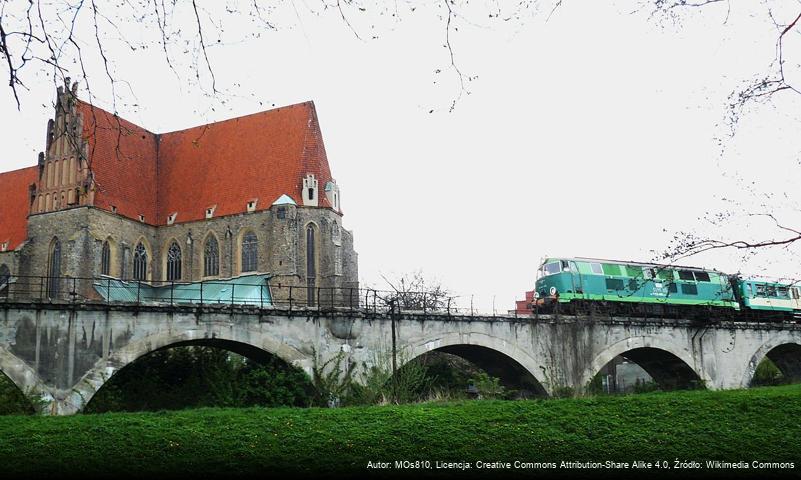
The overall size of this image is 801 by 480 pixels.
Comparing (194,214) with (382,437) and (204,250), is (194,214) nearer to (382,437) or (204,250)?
(204,250)

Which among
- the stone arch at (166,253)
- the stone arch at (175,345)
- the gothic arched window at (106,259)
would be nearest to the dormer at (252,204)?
the stone arch at (166,253)

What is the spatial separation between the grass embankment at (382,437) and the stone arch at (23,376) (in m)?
3.38

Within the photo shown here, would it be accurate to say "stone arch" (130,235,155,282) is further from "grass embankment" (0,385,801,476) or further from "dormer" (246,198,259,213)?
"grass embankment" (0,385,801,476)

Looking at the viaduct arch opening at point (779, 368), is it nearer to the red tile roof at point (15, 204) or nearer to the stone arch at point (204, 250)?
the stone arch at point (204, 250)

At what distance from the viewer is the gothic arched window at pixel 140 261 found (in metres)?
39.2

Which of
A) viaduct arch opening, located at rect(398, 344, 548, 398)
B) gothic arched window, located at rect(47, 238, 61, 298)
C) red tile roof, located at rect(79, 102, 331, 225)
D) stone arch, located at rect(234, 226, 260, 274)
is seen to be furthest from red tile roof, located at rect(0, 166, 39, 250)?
viaduct arch opening, located at rect(398, 344, 548, 398)

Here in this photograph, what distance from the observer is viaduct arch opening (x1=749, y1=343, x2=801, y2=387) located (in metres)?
38.1

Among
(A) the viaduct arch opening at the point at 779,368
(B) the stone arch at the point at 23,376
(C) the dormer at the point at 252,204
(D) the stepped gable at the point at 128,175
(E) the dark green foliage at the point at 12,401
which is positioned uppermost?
(D) the stepped gable at the point at 128,175

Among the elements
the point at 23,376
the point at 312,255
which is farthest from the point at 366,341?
the point at 312,255

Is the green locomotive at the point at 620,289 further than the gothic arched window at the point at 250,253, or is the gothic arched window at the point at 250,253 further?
the gothic arched window at the point at 250,253

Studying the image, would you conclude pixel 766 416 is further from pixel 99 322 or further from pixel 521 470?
pixel 99 322

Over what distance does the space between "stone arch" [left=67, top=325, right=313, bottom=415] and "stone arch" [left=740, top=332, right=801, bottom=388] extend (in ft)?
72.3

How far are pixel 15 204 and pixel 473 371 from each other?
28.8 metres

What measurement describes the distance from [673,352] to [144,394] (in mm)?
20789
